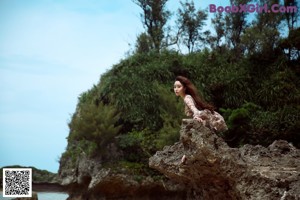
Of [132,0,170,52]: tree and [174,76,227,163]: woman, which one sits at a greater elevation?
[132,0,170,52]: tree

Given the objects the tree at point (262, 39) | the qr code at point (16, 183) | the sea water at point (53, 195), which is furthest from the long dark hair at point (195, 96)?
the tree at point (262, 39)

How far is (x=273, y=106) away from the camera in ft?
40.5

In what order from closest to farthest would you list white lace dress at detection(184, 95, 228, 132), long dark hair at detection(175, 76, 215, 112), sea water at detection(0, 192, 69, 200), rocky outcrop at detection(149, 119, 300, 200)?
rocky outcrop at detection(149, 119, 300, 200) → white lace dress at detection(184, 95, 228, 132) → long dark hair at detection(175, 76, 215, 112) → sea water at detection(0, 192, 69, 200)

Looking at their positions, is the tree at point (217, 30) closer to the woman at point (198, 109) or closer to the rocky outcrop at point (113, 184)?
the rocky outcrop at point (113, 184)

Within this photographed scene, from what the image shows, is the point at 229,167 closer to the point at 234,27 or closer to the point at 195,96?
the point at 195,96

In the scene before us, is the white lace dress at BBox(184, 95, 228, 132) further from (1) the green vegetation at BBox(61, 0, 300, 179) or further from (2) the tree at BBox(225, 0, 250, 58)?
(2) the tree at BBox(225, 0, 250, 58)

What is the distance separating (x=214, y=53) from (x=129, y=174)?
6.05 m

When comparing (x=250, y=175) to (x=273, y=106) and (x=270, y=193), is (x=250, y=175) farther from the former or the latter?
(x=273, y=106)

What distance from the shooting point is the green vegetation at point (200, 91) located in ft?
35.3

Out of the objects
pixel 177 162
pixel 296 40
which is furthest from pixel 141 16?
pixel 177 162

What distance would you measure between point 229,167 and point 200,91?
9176 mm

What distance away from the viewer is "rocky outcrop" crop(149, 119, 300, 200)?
349cm

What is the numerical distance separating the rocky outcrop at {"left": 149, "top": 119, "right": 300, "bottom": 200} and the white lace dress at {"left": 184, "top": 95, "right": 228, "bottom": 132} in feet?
0.50

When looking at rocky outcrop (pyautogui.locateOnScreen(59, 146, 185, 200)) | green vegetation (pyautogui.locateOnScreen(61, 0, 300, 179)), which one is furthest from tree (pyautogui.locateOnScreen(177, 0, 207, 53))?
rocky outcrop (pyautogui.locateOnScreen(59, 146, 185, 200))
